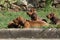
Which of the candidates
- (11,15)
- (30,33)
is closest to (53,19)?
(11,15)

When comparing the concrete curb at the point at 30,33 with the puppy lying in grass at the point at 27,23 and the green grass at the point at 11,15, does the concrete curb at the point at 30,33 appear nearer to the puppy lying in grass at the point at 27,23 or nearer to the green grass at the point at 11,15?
the puppy lying in grass at the point at 27,23

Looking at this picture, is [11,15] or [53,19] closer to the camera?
[53,19]

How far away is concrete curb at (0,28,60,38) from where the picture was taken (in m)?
5.95

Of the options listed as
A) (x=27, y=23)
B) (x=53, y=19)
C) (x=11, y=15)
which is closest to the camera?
(x=27, y=23)

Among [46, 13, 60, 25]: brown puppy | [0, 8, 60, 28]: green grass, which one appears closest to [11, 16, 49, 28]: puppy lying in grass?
[0, 8, 60, 28]: green grass

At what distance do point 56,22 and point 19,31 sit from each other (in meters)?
1.84

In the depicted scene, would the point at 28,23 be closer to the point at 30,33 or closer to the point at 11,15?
the point at 30,33

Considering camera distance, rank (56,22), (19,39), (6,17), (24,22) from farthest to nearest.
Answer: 1. (6,17)
2. (56,22)
3. (24,22)
4. (19,39)

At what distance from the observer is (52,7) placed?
31.2ft

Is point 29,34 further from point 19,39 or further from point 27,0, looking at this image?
point 27,0

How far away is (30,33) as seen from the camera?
5949 millimetres

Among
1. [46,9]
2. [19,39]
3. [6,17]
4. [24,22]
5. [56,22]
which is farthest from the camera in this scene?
[46,9]

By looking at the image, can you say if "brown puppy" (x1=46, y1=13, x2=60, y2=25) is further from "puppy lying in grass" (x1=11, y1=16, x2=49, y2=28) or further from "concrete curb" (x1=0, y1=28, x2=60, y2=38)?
"concrete curb" (x1=0, y1=28, x2=60, y2=38)

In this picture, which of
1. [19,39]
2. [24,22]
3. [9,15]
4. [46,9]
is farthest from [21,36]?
[46,9]
